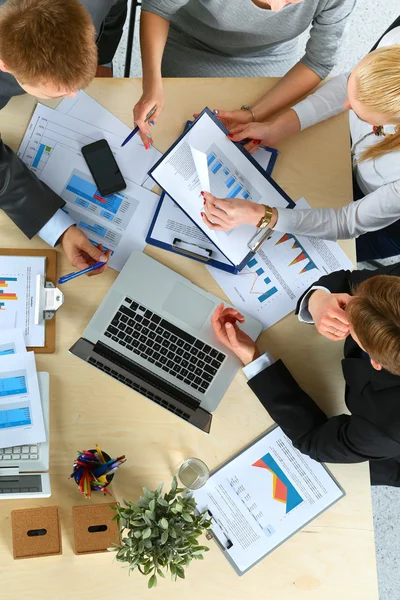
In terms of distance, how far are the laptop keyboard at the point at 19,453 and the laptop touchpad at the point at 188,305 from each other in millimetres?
434

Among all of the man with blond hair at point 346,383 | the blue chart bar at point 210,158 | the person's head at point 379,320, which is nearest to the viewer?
the person's head at point 379,320

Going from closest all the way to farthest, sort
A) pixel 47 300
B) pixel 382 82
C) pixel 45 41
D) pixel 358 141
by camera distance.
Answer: pixel 45 41 < pixel 382 82 < pixel 47 300 < pixel 358 141

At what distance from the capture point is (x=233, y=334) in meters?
1.27

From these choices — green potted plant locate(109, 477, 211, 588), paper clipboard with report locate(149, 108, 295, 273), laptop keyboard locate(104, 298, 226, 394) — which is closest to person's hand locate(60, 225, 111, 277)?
laptop keyboard locate(104, 298, 226, 394)

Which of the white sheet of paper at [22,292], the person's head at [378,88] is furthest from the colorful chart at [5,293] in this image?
the person's head at [378,88]

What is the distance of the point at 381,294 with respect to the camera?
1045 mm

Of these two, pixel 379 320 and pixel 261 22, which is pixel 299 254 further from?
pixel 261 22

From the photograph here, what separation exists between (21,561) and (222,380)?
1.92 ft

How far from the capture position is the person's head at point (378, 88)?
1180mm

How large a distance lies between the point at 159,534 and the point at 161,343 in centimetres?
41

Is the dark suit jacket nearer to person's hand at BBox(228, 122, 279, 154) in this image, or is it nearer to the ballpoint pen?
person's hand at BBox(228, 122, 279, 154)

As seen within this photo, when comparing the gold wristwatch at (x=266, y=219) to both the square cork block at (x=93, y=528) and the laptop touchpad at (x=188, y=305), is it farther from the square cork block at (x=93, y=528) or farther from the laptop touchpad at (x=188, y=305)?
the square cork block at (x=93, y=528)

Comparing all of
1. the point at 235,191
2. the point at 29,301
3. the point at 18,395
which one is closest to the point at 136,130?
the point at 235,191

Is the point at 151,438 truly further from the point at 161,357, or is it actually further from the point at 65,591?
the point at 65,591
